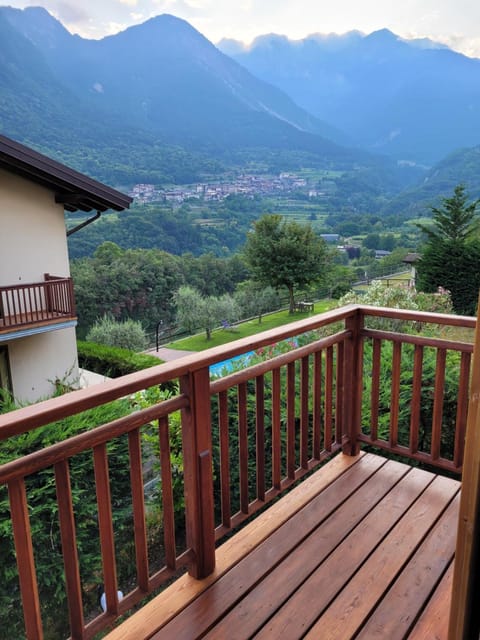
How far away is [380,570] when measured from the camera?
5.28 feet

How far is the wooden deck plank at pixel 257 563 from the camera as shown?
4.58ft

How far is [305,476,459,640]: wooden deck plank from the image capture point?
4.56 feet

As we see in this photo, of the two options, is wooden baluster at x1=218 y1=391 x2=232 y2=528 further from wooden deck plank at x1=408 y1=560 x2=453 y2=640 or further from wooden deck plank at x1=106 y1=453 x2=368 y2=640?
wooden deck plank at x1=408 y1=560 x2=453 y2=640

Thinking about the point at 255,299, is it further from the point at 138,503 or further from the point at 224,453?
the point at 138,503

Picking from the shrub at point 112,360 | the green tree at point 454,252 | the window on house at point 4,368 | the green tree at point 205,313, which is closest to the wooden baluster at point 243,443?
the shrub at point 112,360

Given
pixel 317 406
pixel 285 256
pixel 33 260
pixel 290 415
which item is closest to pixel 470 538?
pixel 290 415

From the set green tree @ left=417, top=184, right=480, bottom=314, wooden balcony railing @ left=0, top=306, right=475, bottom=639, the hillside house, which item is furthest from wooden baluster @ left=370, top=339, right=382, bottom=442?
green tree @ left=417, top=184, right=480, bottom=314

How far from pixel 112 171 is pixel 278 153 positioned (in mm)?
16337

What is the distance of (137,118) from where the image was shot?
1205 inches

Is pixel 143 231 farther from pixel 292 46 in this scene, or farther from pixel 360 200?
pixel 292 46

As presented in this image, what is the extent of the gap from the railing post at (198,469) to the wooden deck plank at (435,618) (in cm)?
65

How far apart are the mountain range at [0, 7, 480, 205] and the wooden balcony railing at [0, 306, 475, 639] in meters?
19.4

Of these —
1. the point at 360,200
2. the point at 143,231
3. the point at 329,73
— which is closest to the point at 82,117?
the point at 143,231

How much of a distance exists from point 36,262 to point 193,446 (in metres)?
7.31
